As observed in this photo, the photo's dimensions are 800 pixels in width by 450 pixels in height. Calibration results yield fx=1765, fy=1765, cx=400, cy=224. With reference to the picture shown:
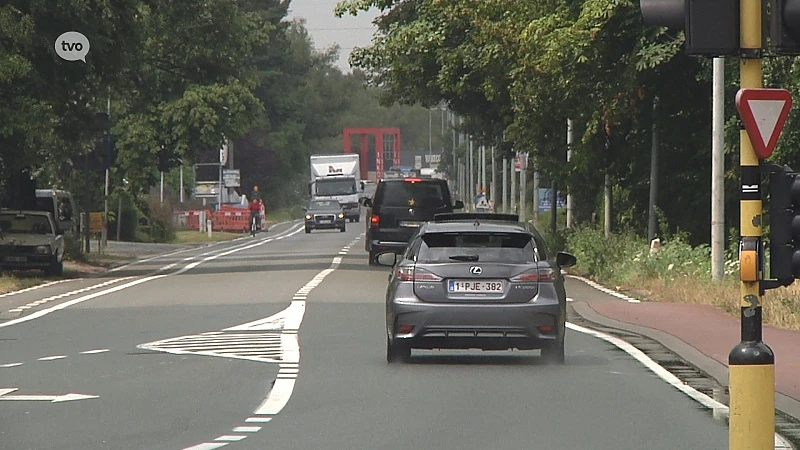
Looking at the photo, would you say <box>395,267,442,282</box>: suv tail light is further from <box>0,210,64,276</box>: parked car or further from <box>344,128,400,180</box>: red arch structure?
<box>344,128,400,180</box>: red arch structure

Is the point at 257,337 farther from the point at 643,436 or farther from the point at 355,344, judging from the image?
the point at 643,436

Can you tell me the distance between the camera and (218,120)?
48.9 metres

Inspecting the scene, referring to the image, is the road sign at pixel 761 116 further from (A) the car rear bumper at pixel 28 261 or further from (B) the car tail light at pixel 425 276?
(A) the car rear bumper at pixel 28 261

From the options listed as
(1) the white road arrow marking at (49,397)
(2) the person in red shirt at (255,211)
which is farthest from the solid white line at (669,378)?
(2) the person in red shirt at (255,211)

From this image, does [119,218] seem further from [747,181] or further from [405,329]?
[747,181]

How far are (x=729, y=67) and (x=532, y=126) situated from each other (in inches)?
363

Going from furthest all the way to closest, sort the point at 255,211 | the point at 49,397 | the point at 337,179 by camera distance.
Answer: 1. the point at 337,179
2. the point at 255,211
3. the point at 49,397

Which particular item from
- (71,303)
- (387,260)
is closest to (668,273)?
(71,303)

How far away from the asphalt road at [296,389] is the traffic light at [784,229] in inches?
82.7

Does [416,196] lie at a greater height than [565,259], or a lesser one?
greater

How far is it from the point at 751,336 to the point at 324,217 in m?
72.6

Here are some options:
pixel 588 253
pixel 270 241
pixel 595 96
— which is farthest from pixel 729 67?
pixel 270 241

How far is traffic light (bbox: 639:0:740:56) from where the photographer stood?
9344 mm

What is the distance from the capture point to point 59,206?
4572 cm
